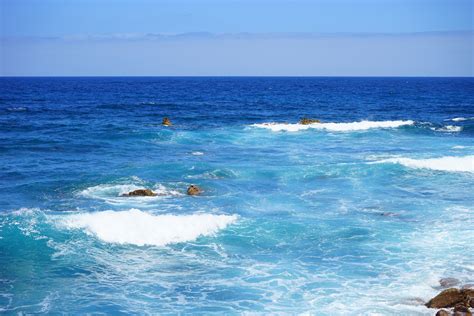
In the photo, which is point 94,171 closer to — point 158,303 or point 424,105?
point 158,303

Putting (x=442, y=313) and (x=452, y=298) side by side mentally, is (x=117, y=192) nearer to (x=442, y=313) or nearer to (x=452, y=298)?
(x=452, y=298)

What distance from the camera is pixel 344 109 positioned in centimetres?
7250

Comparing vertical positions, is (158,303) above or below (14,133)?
below

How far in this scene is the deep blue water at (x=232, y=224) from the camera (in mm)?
15820

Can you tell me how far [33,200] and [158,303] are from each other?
12.1 meters

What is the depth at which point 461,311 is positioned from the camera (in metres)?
13.7

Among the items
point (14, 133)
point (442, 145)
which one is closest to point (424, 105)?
point (442, 145)

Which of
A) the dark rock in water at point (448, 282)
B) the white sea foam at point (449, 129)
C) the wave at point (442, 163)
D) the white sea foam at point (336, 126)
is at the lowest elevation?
the dark rock in water at point (448, 282)

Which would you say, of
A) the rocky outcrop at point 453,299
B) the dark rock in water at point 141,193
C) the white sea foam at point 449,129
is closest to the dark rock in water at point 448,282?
the rocky outcrop at point 453,299

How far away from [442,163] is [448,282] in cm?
1773

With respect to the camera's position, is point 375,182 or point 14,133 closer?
point 375,182

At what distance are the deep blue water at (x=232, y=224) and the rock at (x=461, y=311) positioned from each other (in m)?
0.77

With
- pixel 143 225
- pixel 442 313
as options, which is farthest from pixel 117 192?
pixel 442 313

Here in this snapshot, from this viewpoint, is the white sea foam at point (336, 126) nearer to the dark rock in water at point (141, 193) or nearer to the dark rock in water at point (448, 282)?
the dark rock in water at point (141, 193)
